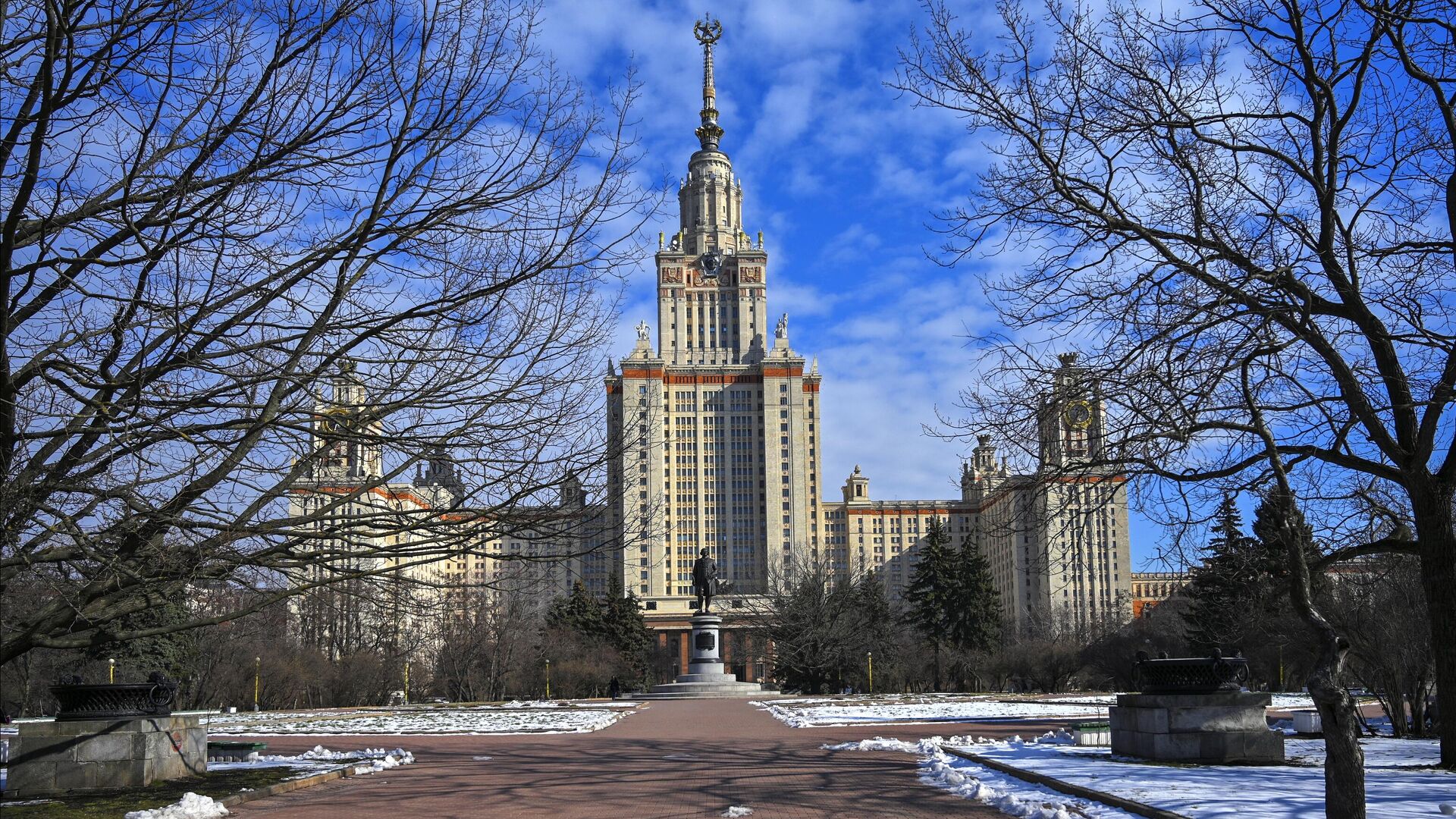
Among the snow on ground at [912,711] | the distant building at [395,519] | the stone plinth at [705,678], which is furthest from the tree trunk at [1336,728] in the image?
the stone plinth at [705,678]

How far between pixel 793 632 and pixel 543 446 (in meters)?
49.5

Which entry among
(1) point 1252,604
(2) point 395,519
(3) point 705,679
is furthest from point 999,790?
(3) point 705,679

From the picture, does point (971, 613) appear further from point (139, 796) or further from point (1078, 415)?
point (139, 796)

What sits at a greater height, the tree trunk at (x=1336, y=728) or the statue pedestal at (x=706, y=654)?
the tree trunk at (x=1336, y=728)

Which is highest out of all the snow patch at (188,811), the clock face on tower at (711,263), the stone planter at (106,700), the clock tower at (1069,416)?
the clock face on tower at (711,263)

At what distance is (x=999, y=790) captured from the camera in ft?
37.8

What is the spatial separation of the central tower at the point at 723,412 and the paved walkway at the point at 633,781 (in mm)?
122106

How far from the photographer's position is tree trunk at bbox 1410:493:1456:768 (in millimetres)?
12367

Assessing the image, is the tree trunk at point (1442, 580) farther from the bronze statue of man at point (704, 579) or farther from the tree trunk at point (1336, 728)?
the bronze statue of man at point (704, 579)

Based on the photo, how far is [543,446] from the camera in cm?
1057

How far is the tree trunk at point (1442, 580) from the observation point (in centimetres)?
1237

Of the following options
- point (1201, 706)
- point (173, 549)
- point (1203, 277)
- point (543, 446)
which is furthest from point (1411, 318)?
point (173, 549)

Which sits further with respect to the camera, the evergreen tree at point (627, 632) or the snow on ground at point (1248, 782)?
the evergreen tree at point (627, 632)

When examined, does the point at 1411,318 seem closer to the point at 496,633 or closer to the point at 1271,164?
the point at 1271,164
